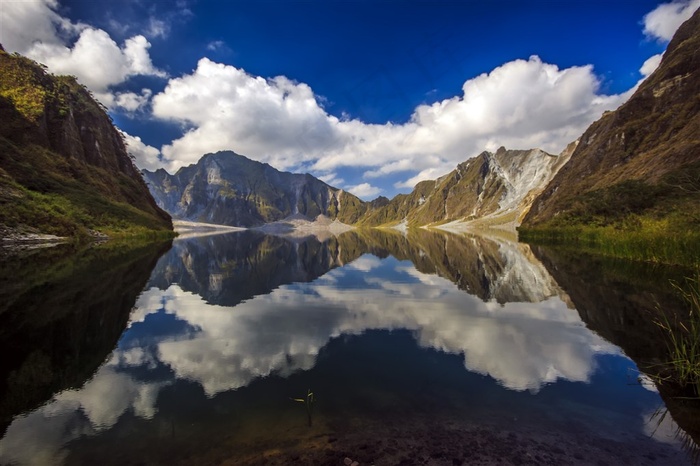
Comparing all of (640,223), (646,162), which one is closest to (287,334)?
(640,223)

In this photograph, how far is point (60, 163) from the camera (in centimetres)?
8988

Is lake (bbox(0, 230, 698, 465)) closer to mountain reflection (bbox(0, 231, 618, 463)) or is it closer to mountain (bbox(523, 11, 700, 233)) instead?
mountain reflection (bbox(0, 231, 618, 463))

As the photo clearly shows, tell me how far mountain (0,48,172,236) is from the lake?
47.7 meters

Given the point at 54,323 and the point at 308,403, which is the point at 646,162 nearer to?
the point at 308,403

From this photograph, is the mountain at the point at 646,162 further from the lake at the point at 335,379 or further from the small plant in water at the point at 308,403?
the small plant in water at the point at 308,403

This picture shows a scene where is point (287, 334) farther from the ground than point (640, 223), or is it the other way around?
point (640, 223)

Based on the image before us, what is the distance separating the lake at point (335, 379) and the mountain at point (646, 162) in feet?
116

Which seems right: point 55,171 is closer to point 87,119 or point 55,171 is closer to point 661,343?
point 87,119

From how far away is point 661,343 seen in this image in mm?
15531

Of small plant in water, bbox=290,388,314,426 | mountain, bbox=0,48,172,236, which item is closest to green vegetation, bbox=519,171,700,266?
small plant in water, bbox=290,388,314,426

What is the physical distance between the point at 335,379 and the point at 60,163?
113 metres

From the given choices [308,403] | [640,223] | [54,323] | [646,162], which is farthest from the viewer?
[646,162]

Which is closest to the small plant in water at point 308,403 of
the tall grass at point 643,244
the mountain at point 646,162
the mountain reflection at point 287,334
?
the mountain reflection at point 287,334

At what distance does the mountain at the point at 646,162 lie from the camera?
54.8 metres
